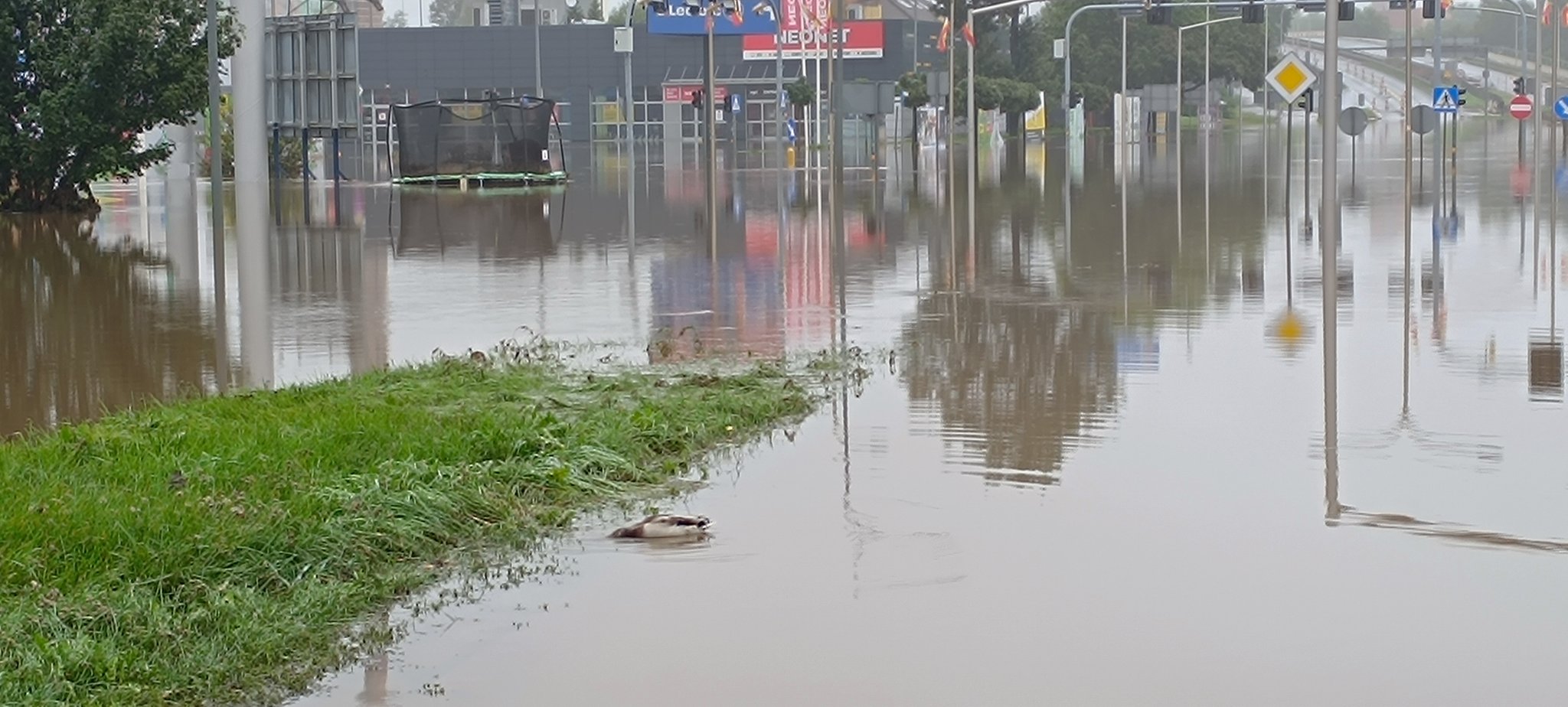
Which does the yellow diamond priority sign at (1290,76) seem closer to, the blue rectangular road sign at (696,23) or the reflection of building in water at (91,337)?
the reflection of building in water at (91,337)

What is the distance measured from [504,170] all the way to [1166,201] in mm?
17814

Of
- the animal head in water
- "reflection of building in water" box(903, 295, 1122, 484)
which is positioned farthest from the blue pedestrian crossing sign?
the animal head in water

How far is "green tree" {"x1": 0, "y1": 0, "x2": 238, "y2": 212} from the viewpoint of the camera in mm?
33625

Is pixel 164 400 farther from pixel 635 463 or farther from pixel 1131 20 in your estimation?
pixel 1131 20

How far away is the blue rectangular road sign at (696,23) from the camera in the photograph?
308ft

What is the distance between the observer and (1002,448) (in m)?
11.2

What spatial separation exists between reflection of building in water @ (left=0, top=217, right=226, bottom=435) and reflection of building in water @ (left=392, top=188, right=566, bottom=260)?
13.4 feet

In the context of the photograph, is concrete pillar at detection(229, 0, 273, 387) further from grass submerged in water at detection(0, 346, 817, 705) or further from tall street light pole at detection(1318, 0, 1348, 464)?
grass submerged in water at detection(0, 346, 817, 705)

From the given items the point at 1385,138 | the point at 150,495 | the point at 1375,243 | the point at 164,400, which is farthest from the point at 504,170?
the point at 1385,138

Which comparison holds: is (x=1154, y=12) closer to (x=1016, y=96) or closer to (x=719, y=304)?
(x=1016, y=96)

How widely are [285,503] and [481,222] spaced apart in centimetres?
2536

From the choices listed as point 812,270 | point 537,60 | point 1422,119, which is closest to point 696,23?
point 537,60

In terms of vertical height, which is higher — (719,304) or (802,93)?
(802,93)

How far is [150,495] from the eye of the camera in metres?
8.68
